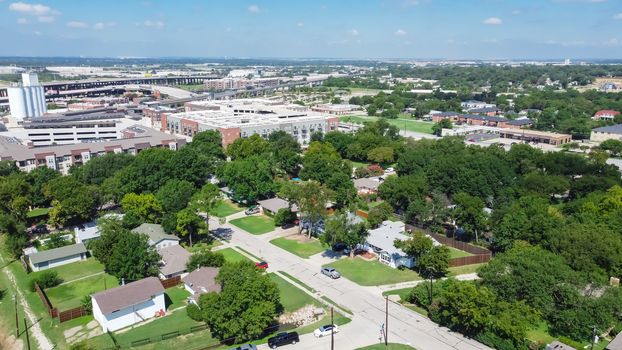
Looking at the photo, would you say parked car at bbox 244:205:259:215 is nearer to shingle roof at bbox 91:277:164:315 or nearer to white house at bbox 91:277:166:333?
shingle roof at bbox 91:277:164:315

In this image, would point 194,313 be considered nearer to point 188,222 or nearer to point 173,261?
point 173,261

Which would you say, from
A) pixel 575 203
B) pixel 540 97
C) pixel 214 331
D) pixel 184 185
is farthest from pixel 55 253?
pixel 540 97

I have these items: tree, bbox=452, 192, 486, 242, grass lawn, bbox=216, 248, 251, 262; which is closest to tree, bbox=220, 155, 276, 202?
grass lawn, bbox=216, 248, 251, 262

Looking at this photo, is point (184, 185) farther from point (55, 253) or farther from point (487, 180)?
point (487, 180)

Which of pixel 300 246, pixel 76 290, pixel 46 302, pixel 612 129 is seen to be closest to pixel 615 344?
pixel 300 246

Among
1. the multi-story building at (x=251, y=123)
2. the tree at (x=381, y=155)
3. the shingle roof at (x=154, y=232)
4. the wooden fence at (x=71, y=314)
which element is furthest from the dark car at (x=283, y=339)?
the multi-story building at (x=251, y=123)

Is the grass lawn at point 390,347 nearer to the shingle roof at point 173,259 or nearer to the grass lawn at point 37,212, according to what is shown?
the shingle roof at point 173,259
